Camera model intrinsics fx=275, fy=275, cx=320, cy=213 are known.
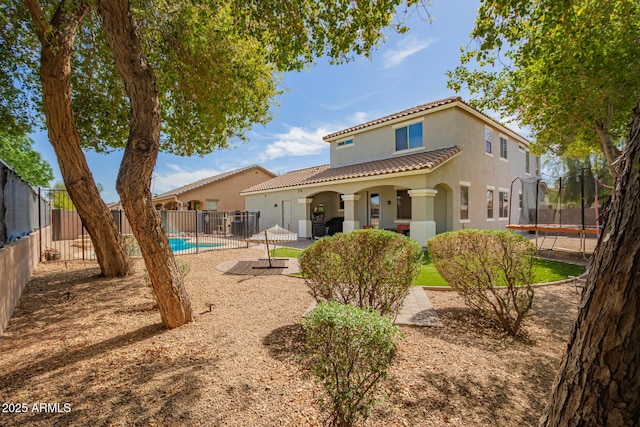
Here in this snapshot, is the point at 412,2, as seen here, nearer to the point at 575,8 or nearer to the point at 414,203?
the point at 575,8

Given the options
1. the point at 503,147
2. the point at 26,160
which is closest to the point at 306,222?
the point at 503,147

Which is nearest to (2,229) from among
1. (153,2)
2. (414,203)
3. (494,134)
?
(153,2)

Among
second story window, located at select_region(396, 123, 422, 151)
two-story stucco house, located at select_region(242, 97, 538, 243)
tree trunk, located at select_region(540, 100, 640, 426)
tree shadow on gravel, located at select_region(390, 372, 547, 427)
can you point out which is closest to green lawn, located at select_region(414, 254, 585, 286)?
two-story stucco house, located at select_region(242, 97, 538, 243)

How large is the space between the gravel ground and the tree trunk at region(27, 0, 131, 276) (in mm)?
2202

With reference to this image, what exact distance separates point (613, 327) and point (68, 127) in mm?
9365

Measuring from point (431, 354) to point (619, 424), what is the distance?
2.50 metres

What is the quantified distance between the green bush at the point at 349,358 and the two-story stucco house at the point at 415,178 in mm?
10534

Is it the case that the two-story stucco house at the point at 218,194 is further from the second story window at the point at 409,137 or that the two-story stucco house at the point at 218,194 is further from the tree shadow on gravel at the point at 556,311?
the tree shadow on gravel at the point at 556,311

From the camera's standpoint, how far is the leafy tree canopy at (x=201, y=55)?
4996 mm

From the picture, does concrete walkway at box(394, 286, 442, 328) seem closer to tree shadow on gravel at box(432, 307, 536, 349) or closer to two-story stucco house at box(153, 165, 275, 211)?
tree shadow on gravel at box(432, 307, 536, 349)

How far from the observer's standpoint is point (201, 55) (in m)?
7.05

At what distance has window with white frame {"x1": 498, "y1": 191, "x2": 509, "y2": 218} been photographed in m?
17.5

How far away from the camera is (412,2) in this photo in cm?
436

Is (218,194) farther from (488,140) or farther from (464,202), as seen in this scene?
(488,140)
